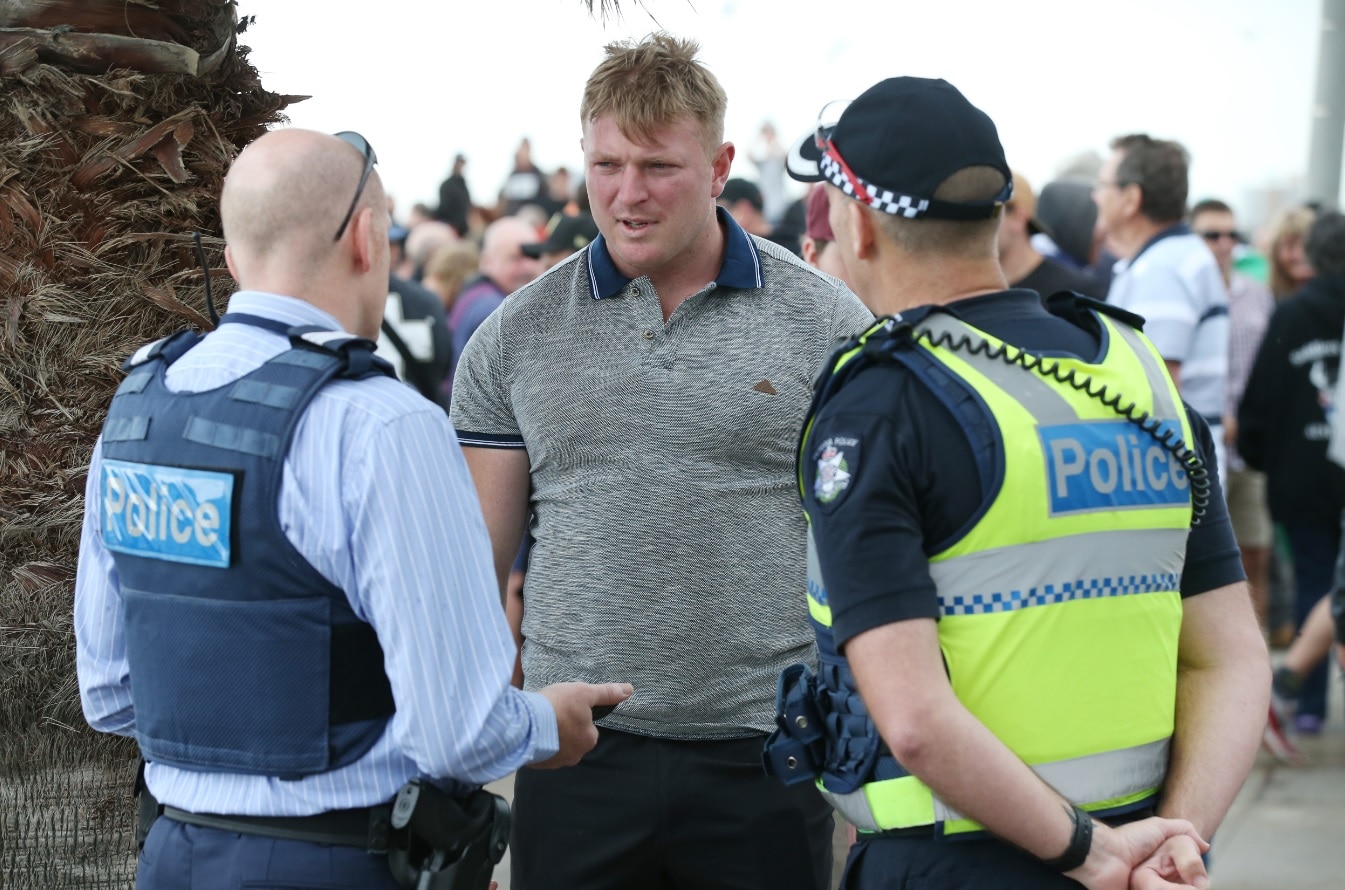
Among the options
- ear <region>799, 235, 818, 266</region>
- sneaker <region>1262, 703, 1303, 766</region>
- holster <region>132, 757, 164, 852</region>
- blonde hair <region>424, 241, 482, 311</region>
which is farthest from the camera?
blonde hair <region>424, 241, 482, 311</region>

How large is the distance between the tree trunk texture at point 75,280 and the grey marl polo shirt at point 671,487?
708 millimetres

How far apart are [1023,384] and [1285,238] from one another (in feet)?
19.0

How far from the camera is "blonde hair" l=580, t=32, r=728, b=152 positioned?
2730mm

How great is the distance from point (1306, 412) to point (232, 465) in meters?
5.47

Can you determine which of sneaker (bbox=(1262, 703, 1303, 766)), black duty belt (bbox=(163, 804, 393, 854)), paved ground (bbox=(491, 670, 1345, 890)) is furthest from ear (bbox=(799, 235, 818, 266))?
sneaker (bbox=(1262, 703, 1303, 766))

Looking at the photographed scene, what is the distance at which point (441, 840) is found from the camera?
1.88 m

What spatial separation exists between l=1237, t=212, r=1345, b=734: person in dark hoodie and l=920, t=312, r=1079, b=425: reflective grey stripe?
15.8 ft

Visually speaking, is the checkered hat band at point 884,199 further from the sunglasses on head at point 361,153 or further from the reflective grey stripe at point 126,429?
the reflective grey stripe at point 126,429

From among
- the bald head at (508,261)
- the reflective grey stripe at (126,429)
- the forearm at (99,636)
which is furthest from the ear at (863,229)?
the bald head at (508,261)

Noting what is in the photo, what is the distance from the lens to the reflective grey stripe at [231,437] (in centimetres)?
177

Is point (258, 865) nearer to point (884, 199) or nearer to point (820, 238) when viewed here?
point (884, 199)

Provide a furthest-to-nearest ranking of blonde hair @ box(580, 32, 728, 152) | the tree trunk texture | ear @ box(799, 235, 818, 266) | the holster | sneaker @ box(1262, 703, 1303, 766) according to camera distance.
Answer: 1. sneaker @ box(1262, 703, 1303, 766)
2. ear @ box(799, 235, 818, 266)
3. blonde hair @ box(580, 32, 728, 152)
4. the tree trunk texture
5. the holster

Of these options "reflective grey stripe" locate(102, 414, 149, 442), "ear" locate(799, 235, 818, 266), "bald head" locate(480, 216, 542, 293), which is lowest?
"bald head" locate(480, 216, 542, 293)

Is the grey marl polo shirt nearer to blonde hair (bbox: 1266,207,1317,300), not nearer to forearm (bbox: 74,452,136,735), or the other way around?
forearm (bbox: 74,452,136,735)
